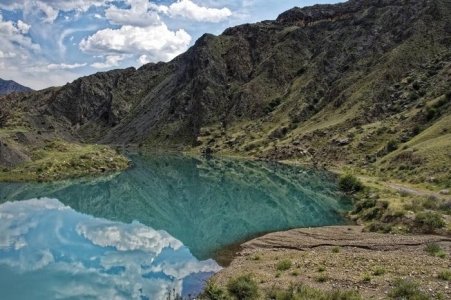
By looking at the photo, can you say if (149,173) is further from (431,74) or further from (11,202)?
(431,74)

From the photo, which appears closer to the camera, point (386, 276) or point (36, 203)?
point (386, 276)

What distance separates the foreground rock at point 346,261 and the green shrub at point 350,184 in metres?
27.0

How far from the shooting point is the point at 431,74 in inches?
5197

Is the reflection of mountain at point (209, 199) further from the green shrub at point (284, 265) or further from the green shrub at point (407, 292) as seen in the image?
the green shrub at point (407, 292)

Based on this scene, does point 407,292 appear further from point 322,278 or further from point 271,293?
point 271,293

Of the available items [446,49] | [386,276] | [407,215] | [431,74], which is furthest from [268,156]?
[386,276]

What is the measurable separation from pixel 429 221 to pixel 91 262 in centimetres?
3238

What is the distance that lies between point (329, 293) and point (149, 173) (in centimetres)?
9781

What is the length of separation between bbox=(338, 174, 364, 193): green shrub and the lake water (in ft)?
9.06

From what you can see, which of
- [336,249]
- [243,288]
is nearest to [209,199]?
[336,249]

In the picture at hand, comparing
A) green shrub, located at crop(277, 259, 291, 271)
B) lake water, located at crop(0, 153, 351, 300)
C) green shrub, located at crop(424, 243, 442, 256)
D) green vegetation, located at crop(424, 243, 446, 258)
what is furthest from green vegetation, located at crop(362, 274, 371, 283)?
lake water, located at crop(0, 153, 351, 300)

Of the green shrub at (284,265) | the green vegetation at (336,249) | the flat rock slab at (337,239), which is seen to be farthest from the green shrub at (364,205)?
the green shrub at (284,265)

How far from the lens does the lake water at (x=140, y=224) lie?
33562mm

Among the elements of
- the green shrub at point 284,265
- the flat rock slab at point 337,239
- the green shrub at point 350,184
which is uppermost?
the green shrub at point 350,184
